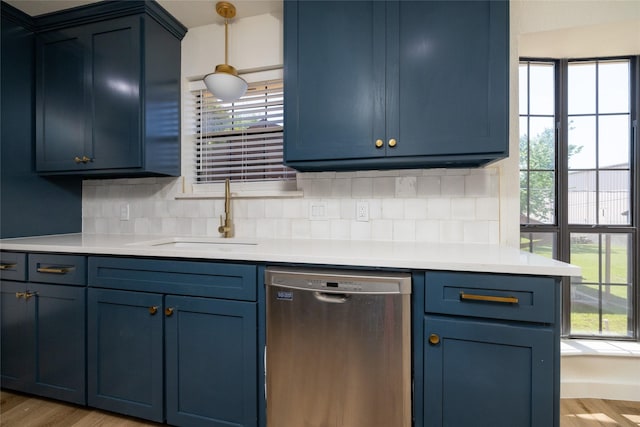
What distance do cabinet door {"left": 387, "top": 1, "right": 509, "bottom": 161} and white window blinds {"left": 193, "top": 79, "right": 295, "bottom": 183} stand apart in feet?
2.88

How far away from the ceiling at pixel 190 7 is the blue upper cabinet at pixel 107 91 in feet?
0.17

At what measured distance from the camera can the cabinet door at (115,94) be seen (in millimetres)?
1819

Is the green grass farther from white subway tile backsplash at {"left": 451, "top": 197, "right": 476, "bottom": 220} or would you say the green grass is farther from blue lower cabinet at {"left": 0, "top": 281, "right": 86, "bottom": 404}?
blue lower cabinet at {"left": 0, "top": 281, "right": 86, "bottom": 404}

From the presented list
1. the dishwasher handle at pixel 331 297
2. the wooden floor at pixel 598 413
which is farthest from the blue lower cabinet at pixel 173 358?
the wooden floor at pixel 598 413

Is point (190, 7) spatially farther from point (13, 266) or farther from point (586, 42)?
point (586, 42)

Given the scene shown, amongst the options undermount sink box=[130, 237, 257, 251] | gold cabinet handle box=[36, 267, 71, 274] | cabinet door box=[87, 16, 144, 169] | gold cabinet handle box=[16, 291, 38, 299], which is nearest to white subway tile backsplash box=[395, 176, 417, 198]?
undermount sink box=[130, 237, 257, 251]

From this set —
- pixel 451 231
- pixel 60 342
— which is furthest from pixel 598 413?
pixel 60 342

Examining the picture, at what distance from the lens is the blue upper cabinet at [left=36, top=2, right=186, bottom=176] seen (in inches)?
71.9

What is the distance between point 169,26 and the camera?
6.51 feet

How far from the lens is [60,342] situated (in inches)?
63.1

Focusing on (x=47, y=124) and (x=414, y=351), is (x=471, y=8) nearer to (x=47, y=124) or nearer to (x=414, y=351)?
(x=414, y=351)

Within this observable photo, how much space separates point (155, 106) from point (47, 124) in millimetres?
795

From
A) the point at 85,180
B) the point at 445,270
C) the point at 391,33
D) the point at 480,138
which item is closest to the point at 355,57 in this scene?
the point at 391,33

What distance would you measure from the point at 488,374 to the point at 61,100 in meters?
2.82
